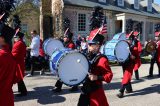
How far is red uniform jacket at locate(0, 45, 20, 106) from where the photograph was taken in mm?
4199

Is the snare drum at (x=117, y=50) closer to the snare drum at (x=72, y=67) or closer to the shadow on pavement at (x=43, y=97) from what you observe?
the shadow on pavement at (x=43, y=97)

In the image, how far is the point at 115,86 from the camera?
10.3 meters

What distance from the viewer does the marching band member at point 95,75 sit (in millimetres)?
4953

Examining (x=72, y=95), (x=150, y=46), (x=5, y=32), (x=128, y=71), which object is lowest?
(x=72, y=95)

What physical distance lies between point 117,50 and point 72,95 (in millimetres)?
1715

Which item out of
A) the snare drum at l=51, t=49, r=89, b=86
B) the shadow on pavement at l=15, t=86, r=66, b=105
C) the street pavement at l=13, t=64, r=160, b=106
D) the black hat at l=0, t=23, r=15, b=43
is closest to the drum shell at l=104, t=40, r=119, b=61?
the street pavement at l=13, t=64, r=160, b=106

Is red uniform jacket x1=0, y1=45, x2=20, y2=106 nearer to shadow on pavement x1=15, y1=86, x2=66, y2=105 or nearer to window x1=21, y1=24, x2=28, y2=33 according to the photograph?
shadow on pavement x1=15, y1=86, x2=66, y2=105

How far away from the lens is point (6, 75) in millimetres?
4262

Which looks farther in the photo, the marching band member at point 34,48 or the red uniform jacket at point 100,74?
the marching band member at point 34,48

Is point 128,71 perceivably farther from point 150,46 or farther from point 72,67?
point 72,67

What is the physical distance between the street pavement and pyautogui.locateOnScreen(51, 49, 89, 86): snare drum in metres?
2.91

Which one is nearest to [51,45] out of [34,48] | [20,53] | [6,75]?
[34,48]

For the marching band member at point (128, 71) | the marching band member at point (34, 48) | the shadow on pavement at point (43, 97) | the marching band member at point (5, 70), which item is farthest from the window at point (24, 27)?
the marching band member at point (5, 70)

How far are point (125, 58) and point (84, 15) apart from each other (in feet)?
55.9
